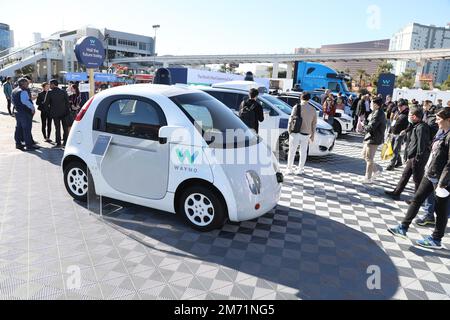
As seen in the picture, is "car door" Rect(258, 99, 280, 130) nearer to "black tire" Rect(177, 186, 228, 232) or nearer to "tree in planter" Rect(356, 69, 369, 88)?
"black tire" Rect(177, 186, 228, 232)

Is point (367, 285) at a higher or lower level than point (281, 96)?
lower

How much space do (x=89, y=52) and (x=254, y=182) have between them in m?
6.72

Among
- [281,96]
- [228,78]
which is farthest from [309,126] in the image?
[228,78]

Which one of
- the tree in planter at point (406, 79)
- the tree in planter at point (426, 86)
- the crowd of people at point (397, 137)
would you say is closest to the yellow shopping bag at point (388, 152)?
the crowd of people at point (397, 137)

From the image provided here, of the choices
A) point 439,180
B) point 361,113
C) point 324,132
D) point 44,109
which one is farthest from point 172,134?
point 361,113

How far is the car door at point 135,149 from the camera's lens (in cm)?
435

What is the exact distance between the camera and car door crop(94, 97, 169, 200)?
4352mm

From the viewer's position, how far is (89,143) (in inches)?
190

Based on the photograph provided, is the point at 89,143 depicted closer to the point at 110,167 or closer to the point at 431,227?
the point at 110,167

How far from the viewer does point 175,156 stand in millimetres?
4242

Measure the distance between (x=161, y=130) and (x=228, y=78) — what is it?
20703 mm

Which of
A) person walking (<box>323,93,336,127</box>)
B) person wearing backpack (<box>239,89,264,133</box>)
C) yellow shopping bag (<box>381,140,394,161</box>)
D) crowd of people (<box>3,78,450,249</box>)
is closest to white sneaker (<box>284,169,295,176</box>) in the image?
crowd of people (<box>3,78,450,249</box>)
